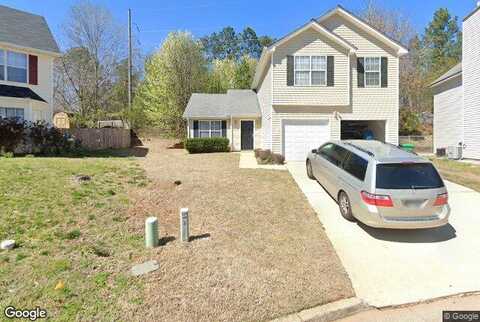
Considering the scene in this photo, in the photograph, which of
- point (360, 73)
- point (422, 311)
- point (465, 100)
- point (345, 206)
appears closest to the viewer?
point (422, 311)

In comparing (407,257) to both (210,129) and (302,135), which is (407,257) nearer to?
(302,135)

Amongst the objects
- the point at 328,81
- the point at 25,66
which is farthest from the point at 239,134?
the point at 25,66

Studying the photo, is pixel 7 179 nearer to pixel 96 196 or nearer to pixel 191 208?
pixel 96 196

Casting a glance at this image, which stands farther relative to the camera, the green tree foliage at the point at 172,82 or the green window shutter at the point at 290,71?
the green tree foliage at the point at 172,82

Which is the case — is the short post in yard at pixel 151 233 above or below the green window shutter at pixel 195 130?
below

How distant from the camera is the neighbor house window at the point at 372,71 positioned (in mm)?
15922

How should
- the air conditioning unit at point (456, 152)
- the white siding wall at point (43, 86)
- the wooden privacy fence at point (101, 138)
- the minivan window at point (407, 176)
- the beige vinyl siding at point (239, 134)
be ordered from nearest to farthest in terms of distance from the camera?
the minivan window at point (407, 176), the white siding wall at point (43, 86), the air conditioning unit at point (456, 152), the beige vinyl siding at point (239, 134), the wooden privacy fence at point (101, 138)

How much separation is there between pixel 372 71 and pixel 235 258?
1463 cm

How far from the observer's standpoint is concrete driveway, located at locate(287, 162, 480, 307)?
4.44m

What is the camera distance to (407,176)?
6.21 meters

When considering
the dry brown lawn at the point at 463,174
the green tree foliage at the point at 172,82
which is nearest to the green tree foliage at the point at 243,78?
the green tree foliage at the point at 172,82

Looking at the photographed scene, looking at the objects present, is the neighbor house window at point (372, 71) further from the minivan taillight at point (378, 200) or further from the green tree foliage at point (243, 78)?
the green tree foliage at point (243, 78)

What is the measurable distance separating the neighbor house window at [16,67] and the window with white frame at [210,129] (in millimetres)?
10953

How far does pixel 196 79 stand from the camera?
97.3 ft
